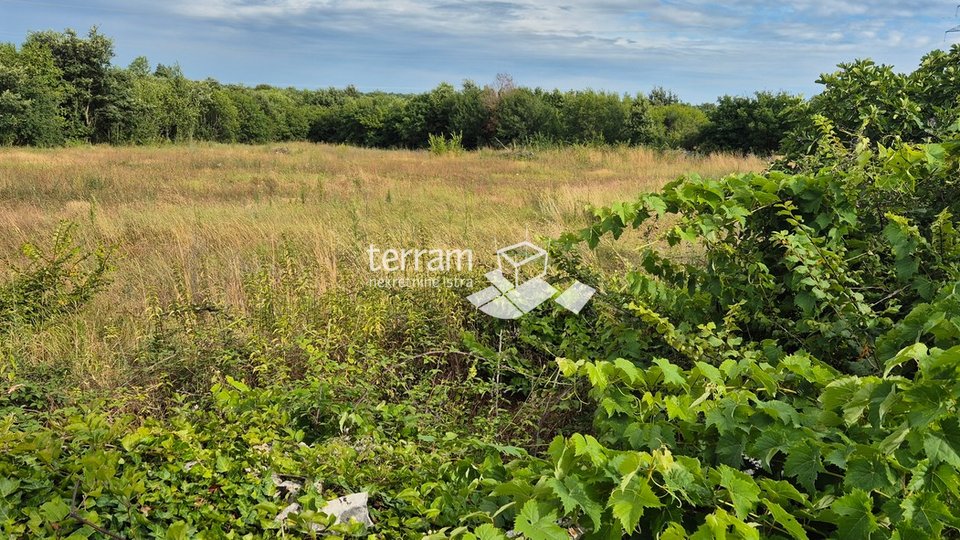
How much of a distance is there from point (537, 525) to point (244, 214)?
6.90m

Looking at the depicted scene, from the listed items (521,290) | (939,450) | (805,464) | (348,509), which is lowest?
(348,509)

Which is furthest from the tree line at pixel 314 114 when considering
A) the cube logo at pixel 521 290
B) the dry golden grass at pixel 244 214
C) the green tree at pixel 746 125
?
the cube logo at pixel 521 290

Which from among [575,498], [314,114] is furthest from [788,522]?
[314,114]

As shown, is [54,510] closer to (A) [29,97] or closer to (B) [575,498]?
(B) [575,498]

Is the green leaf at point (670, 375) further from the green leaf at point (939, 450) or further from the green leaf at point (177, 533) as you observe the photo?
the green leaf at point (177, 533)

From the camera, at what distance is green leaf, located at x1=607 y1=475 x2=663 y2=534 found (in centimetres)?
111

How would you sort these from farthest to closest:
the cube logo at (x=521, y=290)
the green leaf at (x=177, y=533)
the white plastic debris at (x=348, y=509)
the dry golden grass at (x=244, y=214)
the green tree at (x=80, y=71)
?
the green tree at (x=80, y=71)
the dry golden grass at (x=244, y=214)
the cube logo at (x=521, y=290)
the white plastic debris at (x=348, y=509)
the green leaf at (x=177, y=533)

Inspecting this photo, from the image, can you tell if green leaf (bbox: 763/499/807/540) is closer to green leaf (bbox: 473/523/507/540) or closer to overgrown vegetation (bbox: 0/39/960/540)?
overgrown vegetation (bbox: 0/39/960/540)

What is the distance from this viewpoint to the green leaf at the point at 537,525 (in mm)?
1125

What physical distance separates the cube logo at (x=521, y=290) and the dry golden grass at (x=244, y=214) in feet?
1.02

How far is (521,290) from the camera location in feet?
11.7

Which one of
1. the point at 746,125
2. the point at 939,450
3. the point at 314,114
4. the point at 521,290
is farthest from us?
the point at 314,114

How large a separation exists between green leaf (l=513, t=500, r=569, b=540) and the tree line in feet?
54.8

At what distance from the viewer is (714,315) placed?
2857mm
